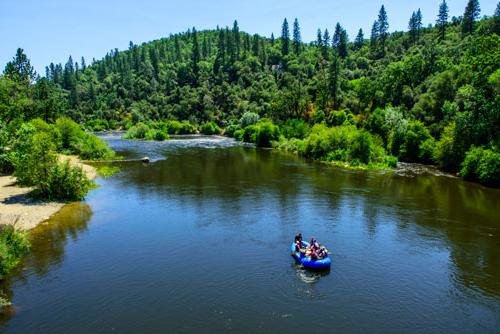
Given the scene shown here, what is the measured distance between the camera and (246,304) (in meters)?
30.8

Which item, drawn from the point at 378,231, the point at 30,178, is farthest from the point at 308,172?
the point at 30,178

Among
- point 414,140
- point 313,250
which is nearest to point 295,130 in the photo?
point 414,140

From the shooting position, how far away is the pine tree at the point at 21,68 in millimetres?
109438

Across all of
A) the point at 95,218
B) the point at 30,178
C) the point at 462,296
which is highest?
the point at 30,178

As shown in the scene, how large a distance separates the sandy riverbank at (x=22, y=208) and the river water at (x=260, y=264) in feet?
6.70

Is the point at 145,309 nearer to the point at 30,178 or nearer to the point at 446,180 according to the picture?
the point at 30,178

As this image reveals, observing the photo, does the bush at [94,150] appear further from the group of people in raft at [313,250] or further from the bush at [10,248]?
the group of people in raft at [313,250]

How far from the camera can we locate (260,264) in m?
37.8

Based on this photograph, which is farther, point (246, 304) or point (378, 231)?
point (378, 231)

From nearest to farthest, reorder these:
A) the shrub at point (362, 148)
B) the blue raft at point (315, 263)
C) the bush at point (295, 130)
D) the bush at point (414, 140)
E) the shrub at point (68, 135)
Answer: the blue raft at point (315, 263) < the shrub at point (362, 148) < the bush at point (414, 140) < the shrub at point (68, 135) < the bush at point (295, 130)

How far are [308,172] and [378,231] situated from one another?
38.0 meters

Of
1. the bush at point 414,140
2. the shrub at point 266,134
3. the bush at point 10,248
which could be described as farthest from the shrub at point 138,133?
the bush at point 10,248

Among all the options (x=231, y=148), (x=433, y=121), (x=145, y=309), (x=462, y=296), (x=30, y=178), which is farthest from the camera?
(x=231, y=148)

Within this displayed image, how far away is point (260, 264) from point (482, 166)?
5404 centimetres
